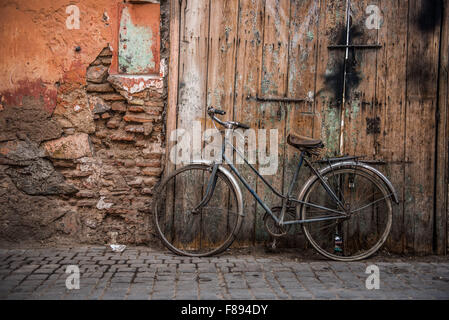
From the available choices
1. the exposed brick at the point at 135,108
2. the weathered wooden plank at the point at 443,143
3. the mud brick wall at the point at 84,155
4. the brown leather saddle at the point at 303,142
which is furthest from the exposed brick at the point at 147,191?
the weathered wooden plank at the point at 443,143

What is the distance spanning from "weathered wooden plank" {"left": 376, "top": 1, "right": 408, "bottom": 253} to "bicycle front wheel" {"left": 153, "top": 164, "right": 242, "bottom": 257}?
1610mm

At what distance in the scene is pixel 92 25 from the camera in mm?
4328

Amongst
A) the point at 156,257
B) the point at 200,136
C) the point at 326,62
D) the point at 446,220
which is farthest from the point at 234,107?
the point at 446,220

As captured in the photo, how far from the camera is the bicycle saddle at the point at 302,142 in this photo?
3.96 meters

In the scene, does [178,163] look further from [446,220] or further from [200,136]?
[446,220]

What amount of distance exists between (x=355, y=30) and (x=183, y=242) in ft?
8.89

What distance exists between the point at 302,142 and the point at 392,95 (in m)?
1.12

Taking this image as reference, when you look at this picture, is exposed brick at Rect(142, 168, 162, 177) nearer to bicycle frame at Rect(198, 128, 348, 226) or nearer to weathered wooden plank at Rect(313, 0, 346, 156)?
bicycle frame at Rect(198, 128, 348, 226)

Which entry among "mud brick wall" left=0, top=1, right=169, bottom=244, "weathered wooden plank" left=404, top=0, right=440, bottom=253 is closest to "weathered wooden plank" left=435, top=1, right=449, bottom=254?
"weathered wooden plank" left=404, top=0, right=440, bottom=253

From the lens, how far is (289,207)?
4109 millimetres

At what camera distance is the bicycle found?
4059mm

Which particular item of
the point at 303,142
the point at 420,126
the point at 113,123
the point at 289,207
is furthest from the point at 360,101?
the point at 113,123

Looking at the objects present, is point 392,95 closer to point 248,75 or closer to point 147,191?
point 248,75
